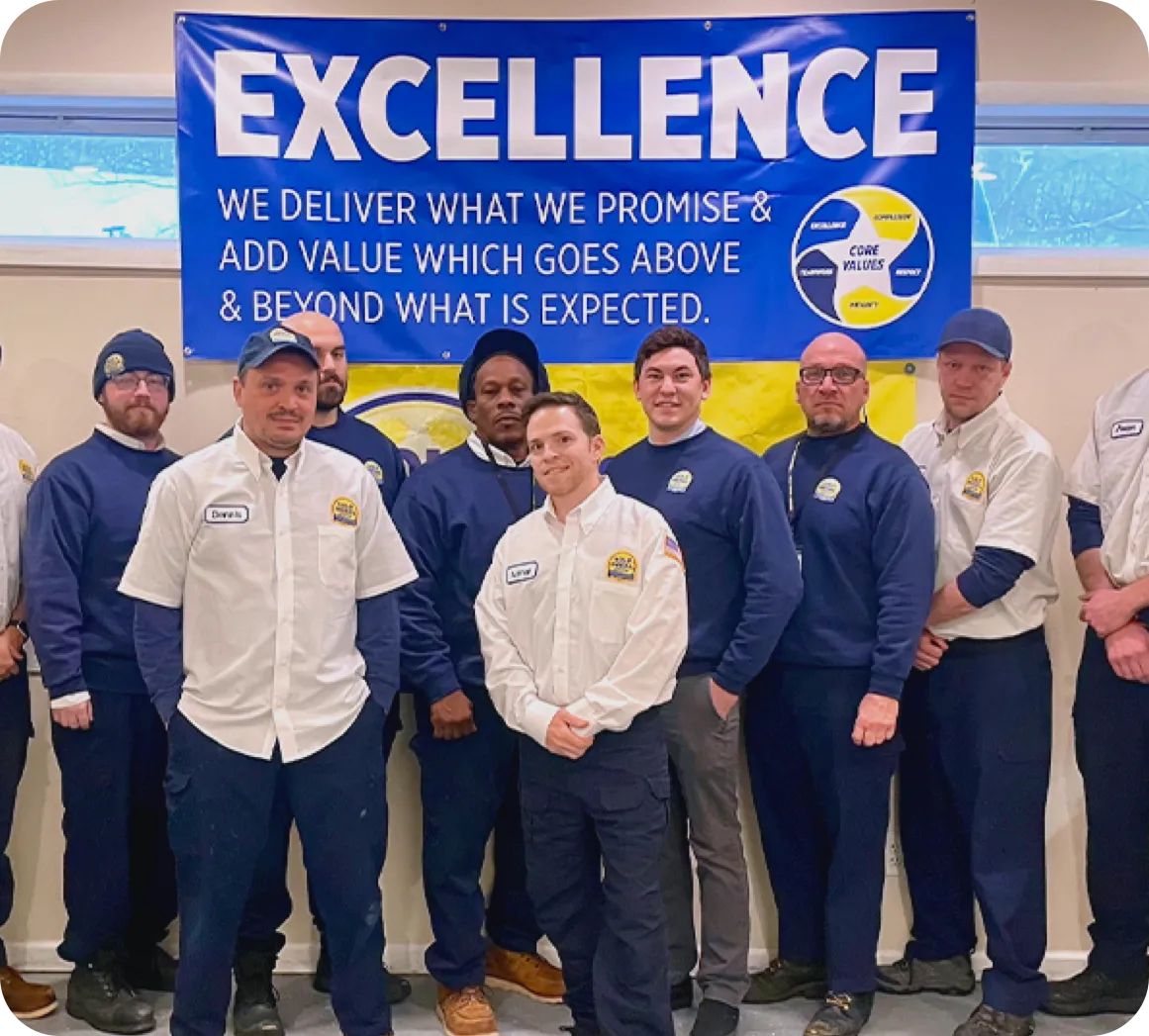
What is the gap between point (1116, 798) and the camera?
2.87 m

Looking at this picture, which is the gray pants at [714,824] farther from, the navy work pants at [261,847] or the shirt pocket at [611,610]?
the navy work pants at [261,847]

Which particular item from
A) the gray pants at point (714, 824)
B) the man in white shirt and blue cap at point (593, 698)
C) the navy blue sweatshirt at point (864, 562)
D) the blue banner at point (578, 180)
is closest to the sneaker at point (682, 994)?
the gray pants at point (714, 824)

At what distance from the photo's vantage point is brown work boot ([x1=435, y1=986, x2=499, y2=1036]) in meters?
2.83

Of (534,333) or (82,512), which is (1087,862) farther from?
(82,512)

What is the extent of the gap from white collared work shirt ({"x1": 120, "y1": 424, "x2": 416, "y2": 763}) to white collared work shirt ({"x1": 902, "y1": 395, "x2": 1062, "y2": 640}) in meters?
1.63

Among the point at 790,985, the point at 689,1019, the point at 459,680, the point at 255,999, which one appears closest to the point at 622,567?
the point at 459,680

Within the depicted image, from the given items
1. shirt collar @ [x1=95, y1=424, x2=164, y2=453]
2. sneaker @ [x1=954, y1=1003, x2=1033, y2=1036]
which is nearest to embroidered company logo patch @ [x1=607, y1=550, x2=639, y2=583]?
shirt collar @ [x1=95, y1=424, x2=164, y2=453]

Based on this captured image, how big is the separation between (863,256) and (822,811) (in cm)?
170

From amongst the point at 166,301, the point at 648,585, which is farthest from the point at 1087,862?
the point at 166,301

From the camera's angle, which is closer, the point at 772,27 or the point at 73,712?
the point at 73,712

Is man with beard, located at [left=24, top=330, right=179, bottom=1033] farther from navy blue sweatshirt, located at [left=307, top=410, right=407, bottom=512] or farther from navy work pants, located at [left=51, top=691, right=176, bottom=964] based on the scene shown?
navy blue sweatshirt, located at [left=307, top=410, right=407, bottom=512]

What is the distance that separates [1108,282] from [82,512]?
3.14 metres

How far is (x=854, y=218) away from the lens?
332 cm

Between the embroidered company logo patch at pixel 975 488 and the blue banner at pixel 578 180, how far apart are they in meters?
0.63
